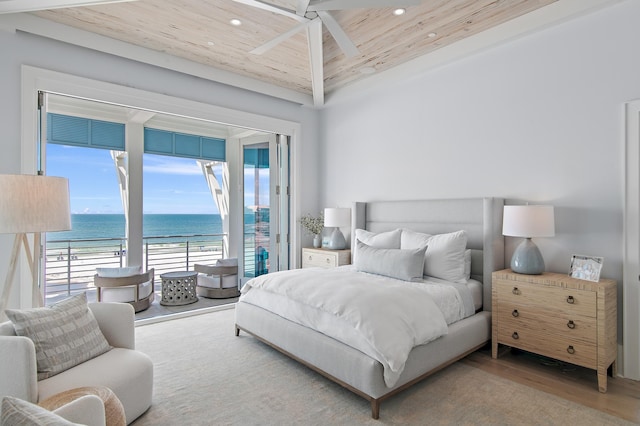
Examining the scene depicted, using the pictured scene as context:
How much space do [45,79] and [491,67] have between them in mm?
4391

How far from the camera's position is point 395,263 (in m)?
3.15

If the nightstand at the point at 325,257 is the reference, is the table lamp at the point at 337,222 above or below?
above

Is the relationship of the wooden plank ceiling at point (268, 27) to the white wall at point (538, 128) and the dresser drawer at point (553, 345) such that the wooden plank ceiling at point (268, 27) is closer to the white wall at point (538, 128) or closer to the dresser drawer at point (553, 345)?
the white wall at point (538, 128)

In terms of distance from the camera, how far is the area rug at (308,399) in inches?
81.6

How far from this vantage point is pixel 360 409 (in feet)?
7.18

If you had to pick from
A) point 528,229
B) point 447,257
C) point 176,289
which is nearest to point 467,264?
point 447,257

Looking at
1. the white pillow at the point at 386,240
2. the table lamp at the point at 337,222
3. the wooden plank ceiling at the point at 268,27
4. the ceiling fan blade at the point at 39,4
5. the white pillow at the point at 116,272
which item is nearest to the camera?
the ceiling fan blade at the point at 39,4

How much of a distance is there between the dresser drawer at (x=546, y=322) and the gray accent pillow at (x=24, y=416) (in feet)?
9.90

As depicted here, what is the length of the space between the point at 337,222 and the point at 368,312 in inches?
103

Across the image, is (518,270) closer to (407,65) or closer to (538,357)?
(538,357)

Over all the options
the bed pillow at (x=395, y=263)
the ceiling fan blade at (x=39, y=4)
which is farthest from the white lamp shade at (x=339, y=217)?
the ceiling fan blade at (x=39, y=4)

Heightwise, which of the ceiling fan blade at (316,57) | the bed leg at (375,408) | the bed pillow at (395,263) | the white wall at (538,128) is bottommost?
the bed leg at (375,408)

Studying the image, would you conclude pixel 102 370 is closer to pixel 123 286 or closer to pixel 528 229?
pixel 123 286

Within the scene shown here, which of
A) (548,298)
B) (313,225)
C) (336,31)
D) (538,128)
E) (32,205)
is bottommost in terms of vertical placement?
(548,298)
